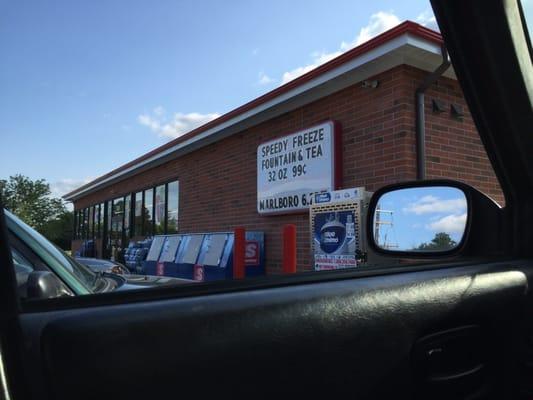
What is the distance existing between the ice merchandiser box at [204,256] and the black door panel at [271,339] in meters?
6.87

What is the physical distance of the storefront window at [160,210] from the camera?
13560 millimetres

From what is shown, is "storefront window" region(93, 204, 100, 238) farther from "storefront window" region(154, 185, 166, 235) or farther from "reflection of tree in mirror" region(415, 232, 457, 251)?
"reflection of tree in mirror" region(415, 232, 457, 251)

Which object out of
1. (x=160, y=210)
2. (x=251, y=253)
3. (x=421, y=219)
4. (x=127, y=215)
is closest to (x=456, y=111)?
(x=251, y=253)

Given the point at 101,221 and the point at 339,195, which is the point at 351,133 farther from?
the point at 101,221

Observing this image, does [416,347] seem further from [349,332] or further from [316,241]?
[316,241]

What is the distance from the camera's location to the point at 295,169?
801 centimetres

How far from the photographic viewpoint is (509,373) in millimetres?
1420

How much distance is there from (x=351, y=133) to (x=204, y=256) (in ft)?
11.9

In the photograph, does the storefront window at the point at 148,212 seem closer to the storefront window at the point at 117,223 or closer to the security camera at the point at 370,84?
the storefront window at the point at 117,223

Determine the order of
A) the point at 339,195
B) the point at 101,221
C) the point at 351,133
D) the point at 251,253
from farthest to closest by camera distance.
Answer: the point at 101,221 → the point at 251,253 → the point at 351,133 → the point at 339,195

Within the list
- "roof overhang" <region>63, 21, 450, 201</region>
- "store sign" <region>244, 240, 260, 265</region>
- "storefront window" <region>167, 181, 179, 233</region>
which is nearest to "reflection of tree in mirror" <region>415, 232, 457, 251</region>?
"roof overhang" <region>63, 21, 450, 201</region>

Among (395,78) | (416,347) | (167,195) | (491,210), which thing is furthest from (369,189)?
(167,195)

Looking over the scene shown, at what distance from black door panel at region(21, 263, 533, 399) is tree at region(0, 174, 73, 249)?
0.28 meters

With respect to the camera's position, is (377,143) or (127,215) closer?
(377,143)
